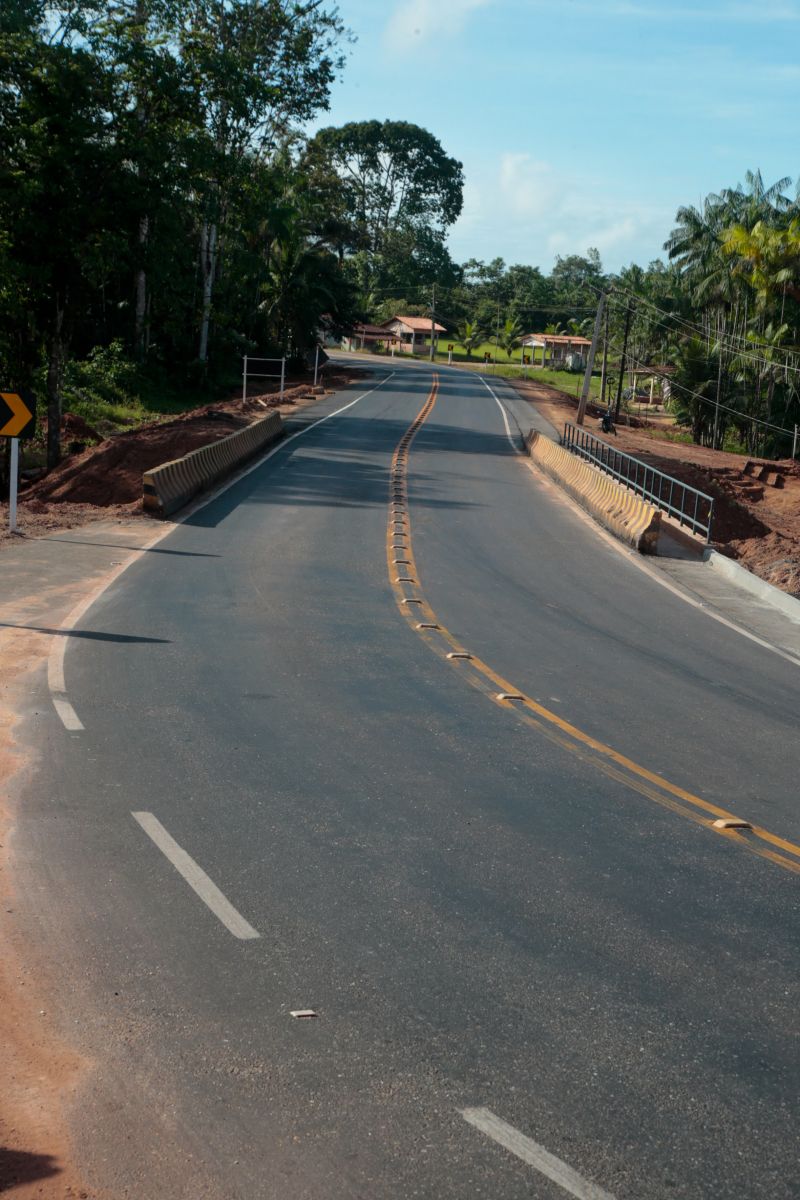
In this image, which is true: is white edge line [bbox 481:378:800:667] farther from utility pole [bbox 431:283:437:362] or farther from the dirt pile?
utility pole [bbox 431:283:437:362]

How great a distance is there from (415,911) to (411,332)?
134862mm

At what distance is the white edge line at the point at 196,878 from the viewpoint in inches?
262

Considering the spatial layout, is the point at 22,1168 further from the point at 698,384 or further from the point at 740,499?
the point at 698,384

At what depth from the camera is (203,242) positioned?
185 ft

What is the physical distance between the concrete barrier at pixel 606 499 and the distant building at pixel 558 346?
96.5 metres

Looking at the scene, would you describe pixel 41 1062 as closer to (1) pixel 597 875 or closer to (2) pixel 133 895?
(2) pixel 133 895

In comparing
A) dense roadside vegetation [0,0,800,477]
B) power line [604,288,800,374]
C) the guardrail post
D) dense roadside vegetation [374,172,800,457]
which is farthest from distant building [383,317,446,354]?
the guardrail post

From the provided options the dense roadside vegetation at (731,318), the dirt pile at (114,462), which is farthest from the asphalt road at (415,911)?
the dense roadside vegetation at (731,318)

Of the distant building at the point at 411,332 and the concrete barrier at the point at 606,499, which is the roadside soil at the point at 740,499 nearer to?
the concrete barrier at the point at 606,499

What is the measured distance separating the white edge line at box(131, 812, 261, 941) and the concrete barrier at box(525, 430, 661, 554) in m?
17.6

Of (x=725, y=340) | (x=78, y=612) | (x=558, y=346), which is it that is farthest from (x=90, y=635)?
(x=558, y=346)

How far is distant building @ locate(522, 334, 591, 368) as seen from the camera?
132 metres

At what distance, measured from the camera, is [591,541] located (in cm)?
2531

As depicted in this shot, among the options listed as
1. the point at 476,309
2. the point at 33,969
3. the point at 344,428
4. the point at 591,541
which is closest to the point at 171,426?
the point at 344,428
